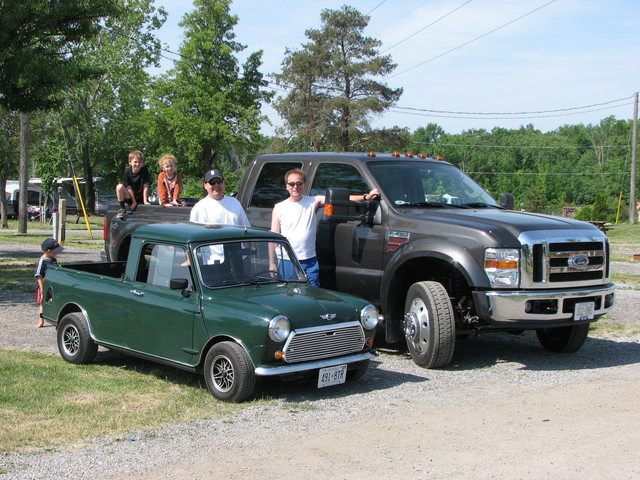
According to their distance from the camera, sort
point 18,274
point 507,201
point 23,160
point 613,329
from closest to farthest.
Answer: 1. point 507,201
2. point 613,329
3. point 18,274
4. point 23,160

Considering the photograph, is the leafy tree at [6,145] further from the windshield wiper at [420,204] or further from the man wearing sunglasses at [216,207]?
the windshield wiper at [420,204]

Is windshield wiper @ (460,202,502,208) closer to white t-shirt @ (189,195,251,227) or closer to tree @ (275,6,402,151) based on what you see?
white t-shirt @ (189,195,251,227)

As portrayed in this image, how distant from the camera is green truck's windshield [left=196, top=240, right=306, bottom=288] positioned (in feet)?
24.6

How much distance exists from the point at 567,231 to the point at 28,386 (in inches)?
217

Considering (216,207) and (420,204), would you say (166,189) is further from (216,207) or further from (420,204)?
(420,204)

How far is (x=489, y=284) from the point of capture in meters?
7.89

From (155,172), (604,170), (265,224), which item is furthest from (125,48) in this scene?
(604,170)

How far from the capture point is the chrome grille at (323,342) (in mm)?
6820

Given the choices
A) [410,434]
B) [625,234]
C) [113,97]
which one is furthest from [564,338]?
[113,97]

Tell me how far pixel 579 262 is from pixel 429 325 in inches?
66.8

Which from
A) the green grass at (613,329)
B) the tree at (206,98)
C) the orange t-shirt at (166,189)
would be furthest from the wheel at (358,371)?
the tree at (206,98)

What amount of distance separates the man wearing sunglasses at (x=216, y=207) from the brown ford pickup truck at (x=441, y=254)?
103 centimetres

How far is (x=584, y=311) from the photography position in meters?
8.15

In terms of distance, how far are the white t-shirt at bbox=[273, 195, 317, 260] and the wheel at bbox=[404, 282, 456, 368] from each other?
1.27 m
